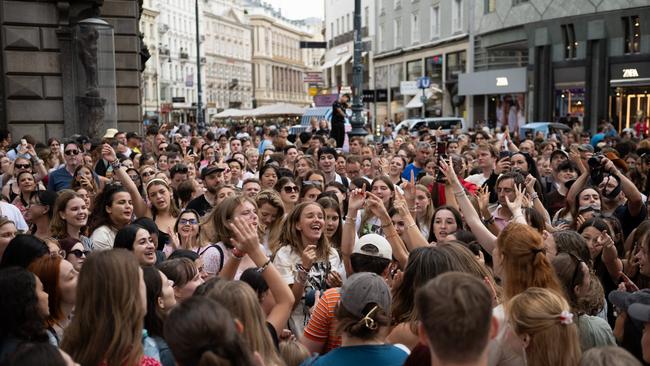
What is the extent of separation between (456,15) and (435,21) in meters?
3.33

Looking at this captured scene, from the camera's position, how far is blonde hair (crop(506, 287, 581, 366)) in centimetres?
372

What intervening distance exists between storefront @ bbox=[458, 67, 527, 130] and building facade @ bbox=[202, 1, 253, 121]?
64310 mm

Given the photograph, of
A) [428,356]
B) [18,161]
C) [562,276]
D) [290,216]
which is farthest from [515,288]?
[18,161]

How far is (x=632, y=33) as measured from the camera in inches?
1265

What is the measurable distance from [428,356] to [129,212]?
468 cm

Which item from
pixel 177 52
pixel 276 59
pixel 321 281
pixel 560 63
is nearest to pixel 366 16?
pixel 560 63

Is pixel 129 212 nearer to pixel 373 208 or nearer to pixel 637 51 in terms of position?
pixel 373 208

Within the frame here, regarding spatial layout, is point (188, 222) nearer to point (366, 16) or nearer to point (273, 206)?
point (273, 206)

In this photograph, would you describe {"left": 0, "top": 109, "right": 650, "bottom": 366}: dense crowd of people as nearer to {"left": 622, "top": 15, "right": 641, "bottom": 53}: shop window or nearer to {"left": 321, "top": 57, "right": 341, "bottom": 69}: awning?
{"left": 622, "top": 15, "right": 641, "bottom": 53}: shop window

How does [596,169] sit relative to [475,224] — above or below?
above

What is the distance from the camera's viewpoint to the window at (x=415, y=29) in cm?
5100

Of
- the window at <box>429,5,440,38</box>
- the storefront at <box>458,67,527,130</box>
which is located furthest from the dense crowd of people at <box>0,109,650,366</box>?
the window at <box>429,5,440,38</box>

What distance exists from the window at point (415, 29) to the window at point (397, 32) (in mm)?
2253

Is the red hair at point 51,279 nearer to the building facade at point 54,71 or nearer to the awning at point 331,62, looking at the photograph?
the building facade at point 54,71
